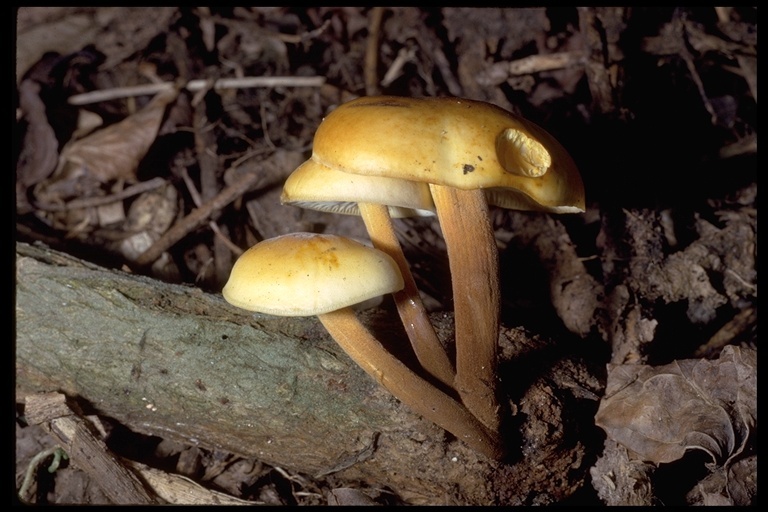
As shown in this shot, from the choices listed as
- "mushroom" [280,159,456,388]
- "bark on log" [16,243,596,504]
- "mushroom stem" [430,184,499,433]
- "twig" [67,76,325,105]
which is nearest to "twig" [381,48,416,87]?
"twig" [67,76,325,105]

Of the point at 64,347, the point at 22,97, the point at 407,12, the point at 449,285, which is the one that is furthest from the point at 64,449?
the point at 407,12

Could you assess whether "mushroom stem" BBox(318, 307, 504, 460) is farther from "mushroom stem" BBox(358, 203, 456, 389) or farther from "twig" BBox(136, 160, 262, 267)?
"twig" BBox(136, 160, 262, 267)

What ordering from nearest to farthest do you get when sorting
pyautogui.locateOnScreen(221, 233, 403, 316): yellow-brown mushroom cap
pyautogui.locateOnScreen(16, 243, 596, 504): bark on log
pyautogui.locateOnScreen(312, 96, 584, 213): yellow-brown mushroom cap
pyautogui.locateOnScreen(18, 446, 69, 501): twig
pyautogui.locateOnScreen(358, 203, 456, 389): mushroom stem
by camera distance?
1. pyautogui.locateOnScreen(312, 96, 584, 213): yellow-brown mushroom cap
2. pyautogui.locateOnScreen(221, 233, 403, 316): yellow-brown mushroom cap
3. pyautogui.locateOnScreen(358, 203, 456, 389): mushroom stem
4. pyautogui.locateOnScreen(16, 243, 596, 504): bark on log
5. pyautogui.locateOnScreen(18, 446, 69, 501): twig

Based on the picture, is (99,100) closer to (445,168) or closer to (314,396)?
(314,396)

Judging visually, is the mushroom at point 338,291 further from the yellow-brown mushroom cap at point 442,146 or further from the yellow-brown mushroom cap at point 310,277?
the yellow-brown mushroom cap at point 442,146

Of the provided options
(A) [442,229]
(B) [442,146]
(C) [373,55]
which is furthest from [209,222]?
(B) [442,146]
